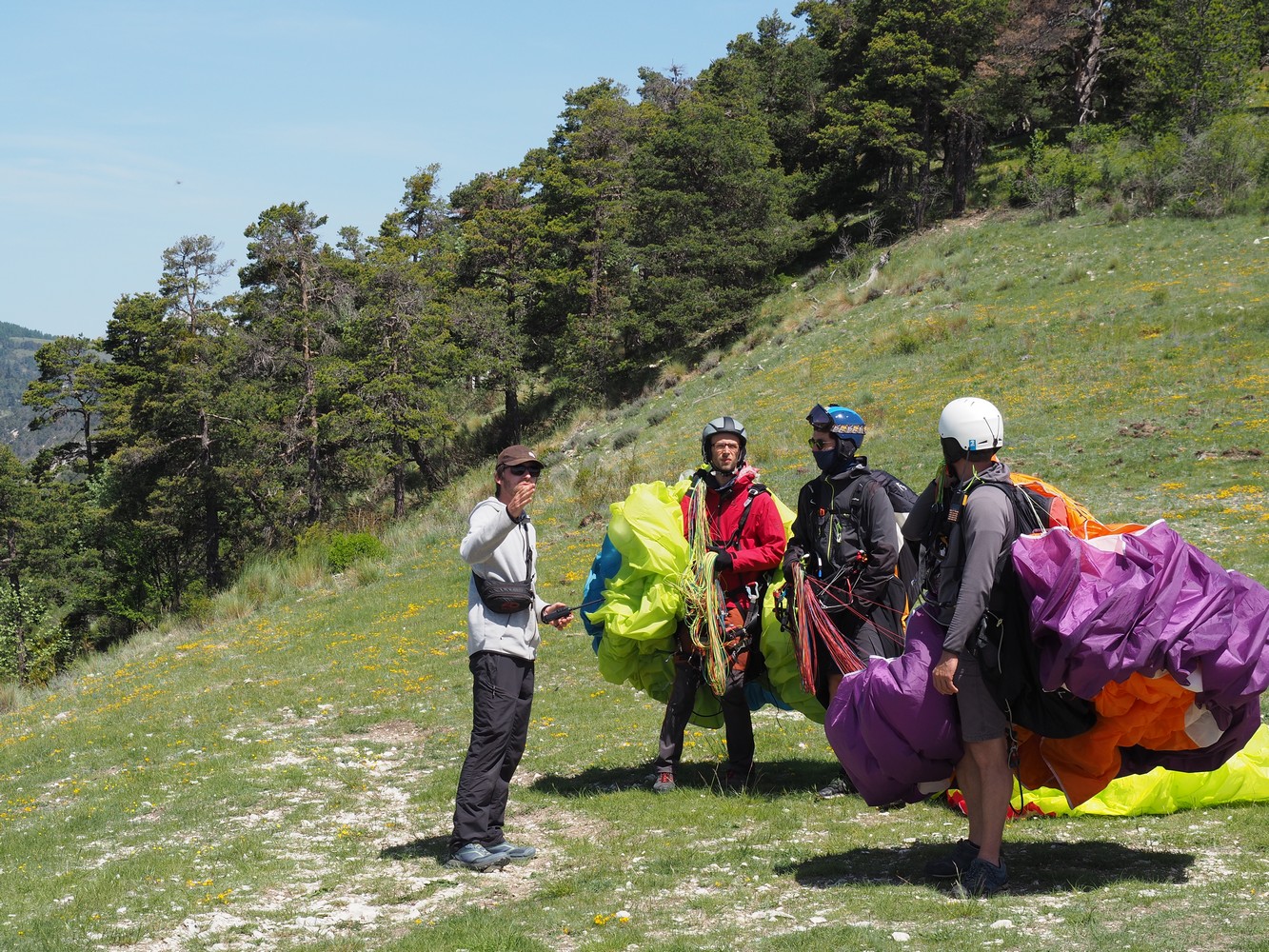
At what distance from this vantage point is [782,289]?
4447cm

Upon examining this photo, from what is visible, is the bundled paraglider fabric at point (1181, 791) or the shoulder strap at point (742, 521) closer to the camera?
the bundled paraglider fabric at point (1181, 791)

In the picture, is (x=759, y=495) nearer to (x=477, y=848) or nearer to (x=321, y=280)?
(x=477, y=848)

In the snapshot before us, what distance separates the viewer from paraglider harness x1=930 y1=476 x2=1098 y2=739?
4.83 meters

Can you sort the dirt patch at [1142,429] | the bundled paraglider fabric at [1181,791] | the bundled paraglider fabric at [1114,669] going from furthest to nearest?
1. the dirt patch at [1142,429]
2. the bundled paraglider fabric at [1181,791]
3. the bundled paraglider fabric at [1114,669]

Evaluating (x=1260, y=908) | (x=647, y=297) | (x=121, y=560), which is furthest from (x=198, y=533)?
(x=1260, y=908)

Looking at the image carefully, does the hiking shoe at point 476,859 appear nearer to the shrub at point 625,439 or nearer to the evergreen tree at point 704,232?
the shrub at point 625,439

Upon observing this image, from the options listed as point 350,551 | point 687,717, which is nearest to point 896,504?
point 687,717

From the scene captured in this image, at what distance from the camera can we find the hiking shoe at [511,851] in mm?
6199

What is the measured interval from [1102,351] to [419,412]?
26073 millimetres

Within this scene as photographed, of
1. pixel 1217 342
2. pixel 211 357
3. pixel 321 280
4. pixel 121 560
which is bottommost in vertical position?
pixel 121 560

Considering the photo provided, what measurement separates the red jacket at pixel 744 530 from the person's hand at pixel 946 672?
7.16ft

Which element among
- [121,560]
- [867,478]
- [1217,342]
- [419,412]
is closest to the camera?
[867,478]

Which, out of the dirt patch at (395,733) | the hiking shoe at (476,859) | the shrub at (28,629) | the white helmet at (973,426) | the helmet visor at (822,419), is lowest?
the shrub at (28,629)

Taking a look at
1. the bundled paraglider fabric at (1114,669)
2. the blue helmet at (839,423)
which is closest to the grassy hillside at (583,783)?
the bundled paraglider fabric at (1114,669)
